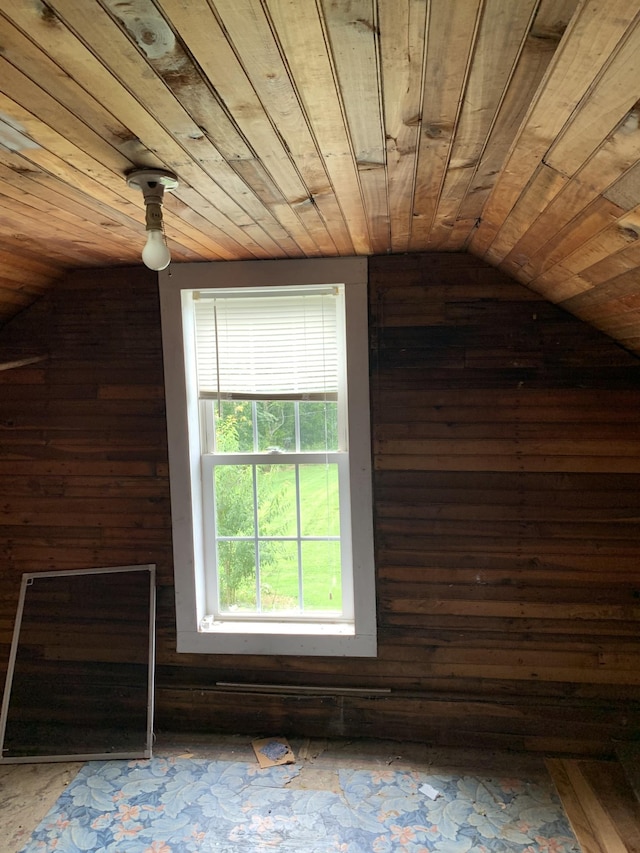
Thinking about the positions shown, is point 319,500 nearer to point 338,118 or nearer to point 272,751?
point 272,751

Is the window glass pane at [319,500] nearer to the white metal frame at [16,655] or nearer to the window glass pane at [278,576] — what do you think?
the window glass pane at [278,576]

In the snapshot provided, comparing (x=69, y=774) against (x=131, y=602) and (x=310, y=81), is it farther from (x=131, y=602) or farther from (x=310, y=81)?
(x=310, y=81)

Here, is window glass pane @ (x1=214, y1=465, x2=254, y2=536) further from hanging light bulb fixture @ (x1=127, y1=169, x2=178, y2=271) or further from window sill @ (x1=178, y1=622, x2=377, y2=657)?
hanging light bulb fixture @ (x1=127, y1=169, x2=178, y2=271)

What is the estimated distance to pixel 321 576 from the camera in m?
2.96

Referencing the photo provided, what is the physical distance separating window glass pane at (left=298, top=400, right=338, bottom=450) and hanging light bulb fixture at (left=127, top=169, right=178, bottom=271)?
56.4 inches

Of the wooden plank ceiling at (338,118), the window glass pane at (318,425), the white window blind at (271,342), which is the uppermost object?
the wooden plank ceiling at (338,118)

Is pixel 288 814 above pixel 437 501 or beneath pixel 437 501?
beneath

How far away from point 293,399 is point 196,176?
4.63 ft

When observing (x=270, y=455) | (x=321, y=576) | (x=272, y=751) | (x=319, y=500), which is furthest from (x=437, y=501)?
(x=272, y=751)

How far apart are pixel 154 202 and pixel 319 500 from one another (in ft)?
5.82

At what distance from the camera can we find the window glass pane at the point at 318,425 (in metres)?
2.86

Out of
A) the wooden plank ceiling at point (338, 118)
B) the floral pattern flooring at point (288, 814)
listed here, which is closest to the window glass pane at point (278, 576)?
the floral pattern flooring at point (288, 814)

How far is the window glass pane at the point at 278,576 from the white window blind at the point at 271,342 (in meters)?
0.82

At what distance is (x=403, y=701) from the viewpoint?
2770mm
